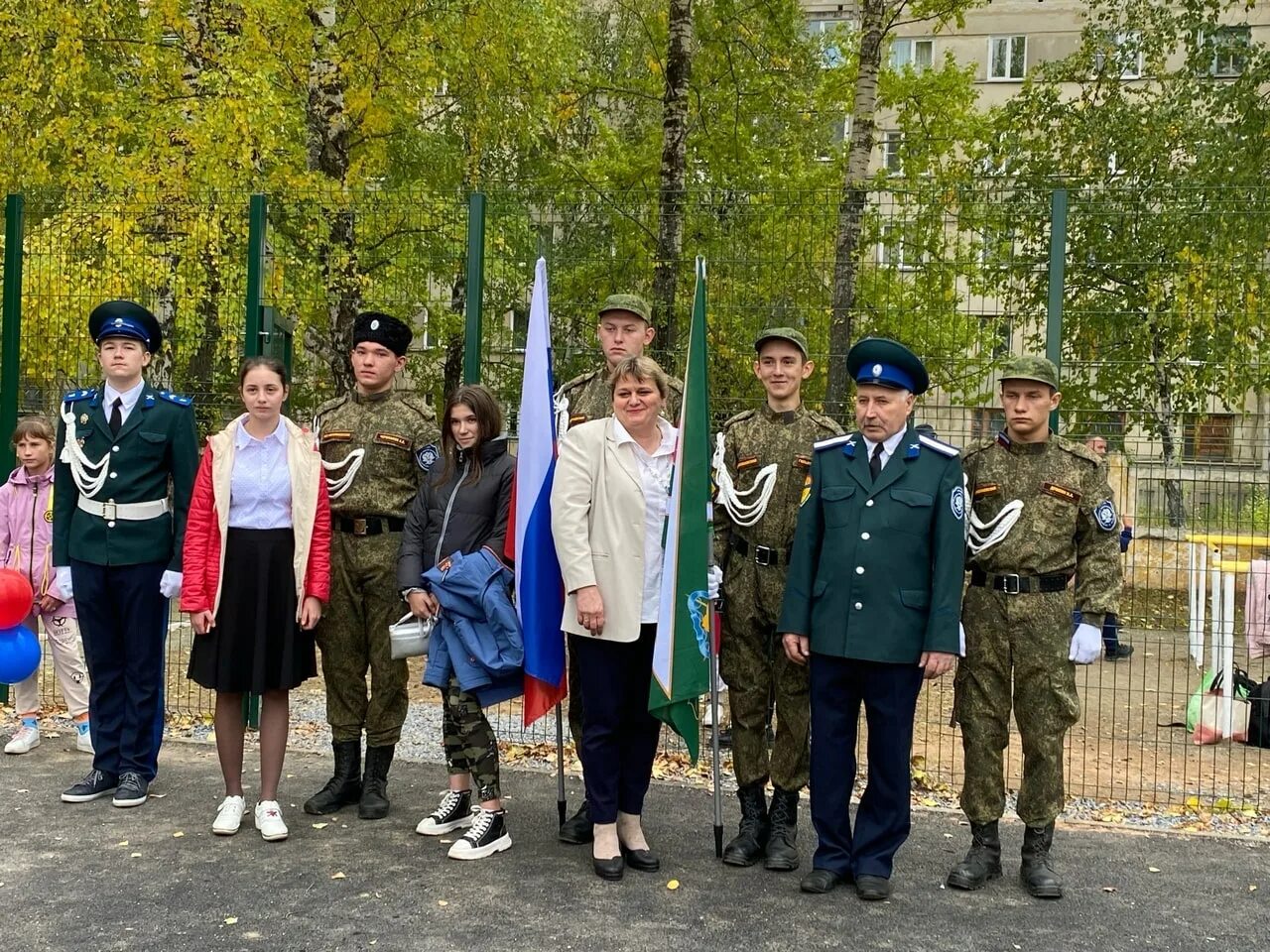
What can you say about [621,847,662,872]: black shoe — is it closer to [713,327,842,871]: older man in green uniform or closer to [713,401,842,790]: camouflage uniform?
[713,327,842,871]: older man in green uniform

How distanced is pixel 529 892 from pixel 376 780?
1320mm

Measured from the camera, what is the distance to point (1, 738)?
6.88m

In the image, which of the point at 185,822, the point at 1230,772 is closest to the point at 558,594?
the point at 185,822

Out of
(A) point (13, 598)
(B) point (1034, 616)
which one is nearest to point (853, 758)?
(B) point (1034, 616)

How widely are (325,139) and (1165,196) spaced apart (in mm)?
8904

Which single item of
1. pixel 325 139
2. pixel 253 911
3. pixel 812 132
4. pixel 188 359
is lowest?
pixel 253 911

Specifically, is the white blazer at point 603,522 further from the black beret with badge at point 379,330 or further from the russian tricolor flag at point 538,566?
the black beret with badge at point 379,330

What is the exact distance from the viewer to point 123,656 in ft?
19.3

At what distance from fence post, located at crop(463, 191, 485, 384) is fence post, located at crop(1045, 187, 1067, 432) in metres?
3.02

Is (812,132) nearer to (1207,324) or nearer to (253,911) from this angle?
(1207,324)

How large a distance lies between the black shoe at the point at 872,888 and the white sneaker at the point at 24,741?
446cm

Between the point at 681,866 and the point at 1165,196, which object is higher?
the point at 1165,196

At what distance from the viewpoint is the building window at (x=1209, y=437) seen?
6.23m

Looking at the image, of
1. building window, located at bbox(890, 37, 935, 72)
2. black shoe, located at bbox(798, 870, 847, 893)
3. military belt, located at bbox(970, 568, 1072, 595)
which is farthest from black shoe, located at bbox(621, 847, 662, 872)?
building window, located at bbox(890, 37, 935, 72)
